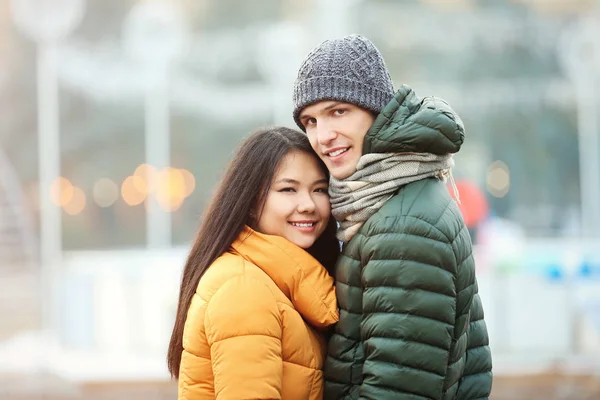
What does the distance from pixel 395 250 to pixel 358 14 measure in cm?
1383

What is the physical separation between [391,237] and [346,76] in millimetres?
476

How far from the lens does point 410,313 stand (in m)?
2.34

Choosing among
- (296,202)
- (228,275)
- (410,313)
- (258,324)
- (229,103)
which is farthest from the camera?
(229,103)

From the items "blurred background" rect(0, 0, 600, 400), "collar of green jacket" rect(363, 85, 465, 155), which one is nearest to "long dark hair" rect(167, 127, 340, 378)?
"collar of green jacket" rect(363, 85, 465, 155)

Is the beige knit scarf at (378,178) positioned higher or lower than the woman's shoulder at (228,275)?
higher

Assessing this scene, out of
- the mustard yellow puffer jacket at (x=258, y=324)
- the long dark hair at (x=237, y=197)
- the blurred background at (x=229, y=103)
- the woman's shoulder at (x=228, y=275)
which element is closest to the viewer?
the mustard yellow puffer jacket at (x=258, y=324)

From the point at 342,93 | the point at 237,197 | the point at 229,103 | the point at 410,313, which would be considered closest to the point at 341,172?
the point at 342,93

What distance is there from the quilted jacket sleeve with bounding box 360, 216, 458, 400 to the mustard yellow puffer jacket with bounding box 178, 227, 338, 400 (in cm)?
23

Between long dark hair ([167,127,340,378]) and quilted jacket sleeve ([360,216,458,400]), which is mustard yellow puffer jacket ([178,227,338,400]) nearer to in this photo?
long dark hair ([167,127,340,378])

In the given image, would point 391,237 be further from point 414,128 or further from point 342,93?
point 342,93

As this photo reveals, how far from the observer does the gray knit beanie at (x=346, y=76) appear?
257 cm

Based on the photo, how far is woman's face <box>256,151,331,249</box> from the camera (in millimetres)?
2729

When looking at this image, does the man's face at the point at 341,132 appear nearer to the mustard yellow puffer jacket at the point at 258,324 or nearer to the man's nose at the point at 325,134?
the man's nose at the point at 325,134

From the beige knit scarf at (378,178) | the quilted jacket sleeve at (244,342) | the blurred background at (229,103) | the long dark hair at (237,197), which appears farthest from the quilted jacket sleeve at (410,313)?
the blurred background at (229,103)
